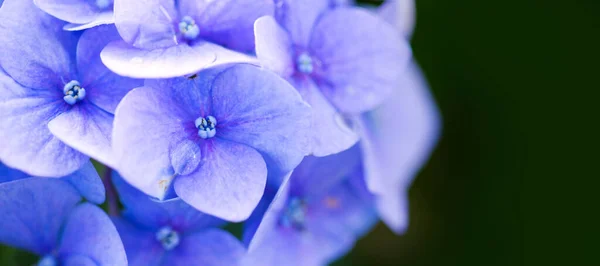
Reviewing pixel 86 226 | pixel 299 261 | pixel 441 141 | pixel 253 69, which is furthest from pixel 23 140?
pixel 441 141

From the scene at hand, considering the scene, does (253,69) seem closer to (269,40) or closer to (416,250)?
(269,40)

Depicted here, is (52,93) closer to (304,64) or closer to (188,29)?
(188,29)

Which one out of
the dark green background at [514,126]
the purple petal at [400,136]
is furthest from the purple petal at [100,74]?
the dark green background at [514,126]

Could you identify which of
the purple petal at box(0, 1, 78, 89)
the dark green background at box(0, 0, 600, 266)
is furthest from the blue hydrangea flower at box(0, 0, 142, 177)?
the dark green background at box(0, 0, 600, 266)

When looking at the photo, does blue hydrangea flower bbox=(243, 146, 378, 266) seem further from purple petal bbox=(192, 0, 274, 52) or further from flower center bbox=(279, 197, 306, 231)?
purple petal bbox=(192, 0, 274, 52)

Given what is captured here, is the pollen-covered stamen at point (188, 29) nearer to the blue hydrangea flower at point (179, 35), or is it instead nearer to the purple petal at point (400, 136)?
the blue hydrangea flower at point (179, 35)

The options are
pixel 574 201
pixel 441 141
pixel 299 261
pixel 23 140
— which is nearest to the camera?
pixel 23 140
